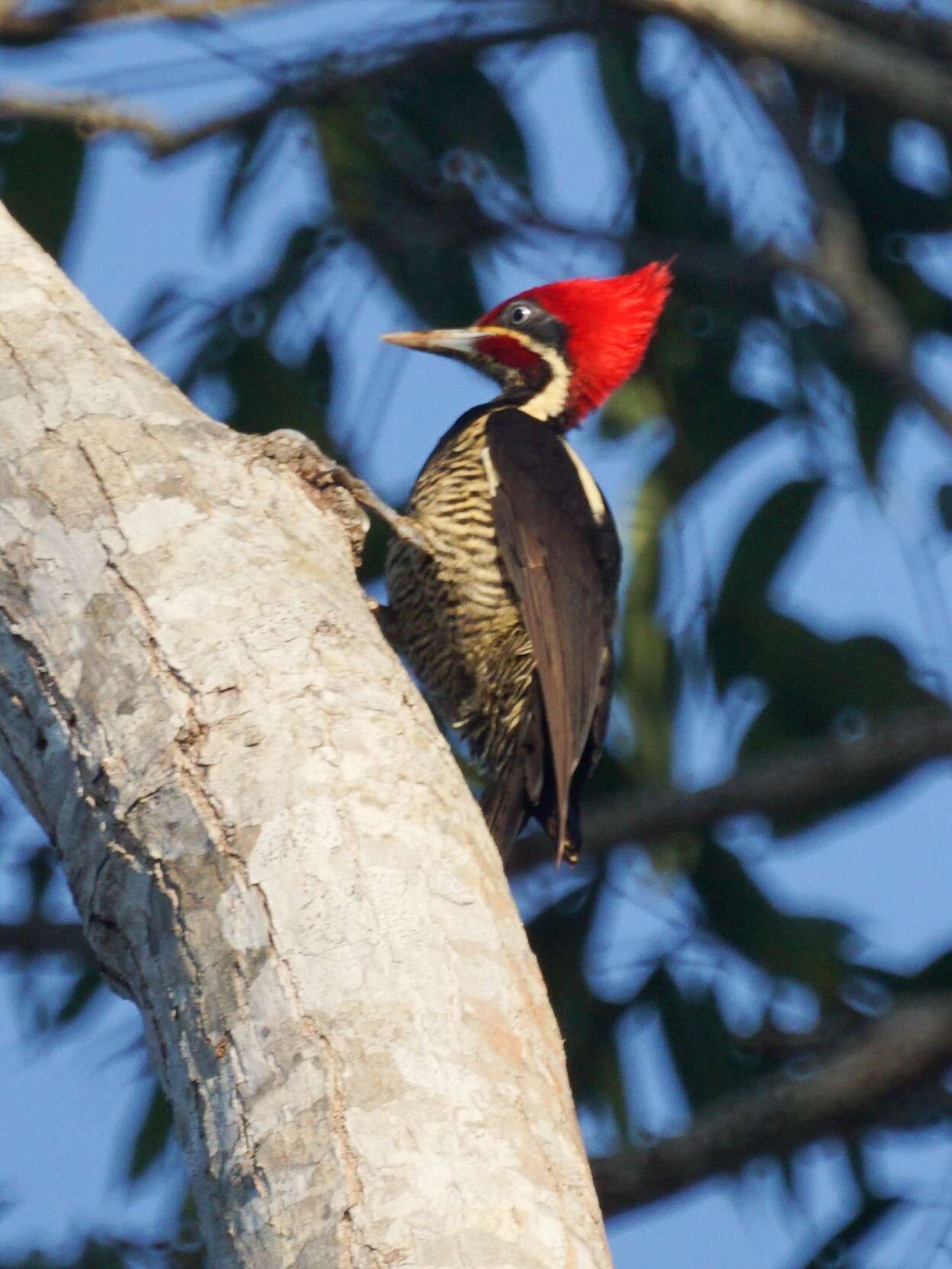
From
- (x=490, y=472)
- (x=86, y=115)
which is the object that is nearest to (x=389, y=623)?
(x=490, y=472)

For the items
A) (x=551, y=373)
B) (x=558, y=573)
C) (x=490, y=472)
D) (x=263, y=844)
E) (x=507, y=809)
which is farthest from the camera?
(x=551, y=373)

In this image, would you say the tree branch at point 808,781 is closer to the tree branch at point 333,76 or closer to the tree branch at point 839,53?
the tree branch at point 839,53

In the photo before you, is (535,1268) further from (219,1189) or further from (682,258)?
(682,258)

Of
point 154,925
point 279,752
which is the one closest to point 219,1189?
point 154,925

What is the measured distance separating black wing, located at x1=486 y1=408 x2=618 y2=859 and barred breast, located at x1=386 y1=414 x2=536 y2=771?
0.05 meters

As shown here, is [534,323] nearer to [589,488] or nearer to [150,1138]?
[589,488]

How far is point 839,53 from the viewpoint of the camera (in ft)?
10.7

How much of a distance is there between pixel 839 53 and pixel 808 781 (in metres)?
1.26

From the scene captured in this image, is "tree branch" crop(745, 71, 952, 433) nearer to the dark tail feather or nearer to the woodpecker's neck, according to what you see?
the woodpecker's neck

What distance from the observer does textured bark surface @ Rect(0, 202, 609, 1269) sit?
124 cm

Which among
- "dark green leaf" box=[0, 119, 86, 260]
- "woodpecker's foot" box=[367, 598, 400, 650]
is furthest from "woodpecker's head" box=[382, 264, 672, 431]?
"dark green leaf" box=[0, 119, 86, 260]

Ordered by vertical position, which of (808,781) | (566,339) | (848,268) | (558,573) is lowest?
(808,781)

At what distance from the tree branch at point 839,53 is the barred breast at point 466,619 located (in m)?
0.91

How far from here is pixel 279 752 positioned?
147 centimetres
